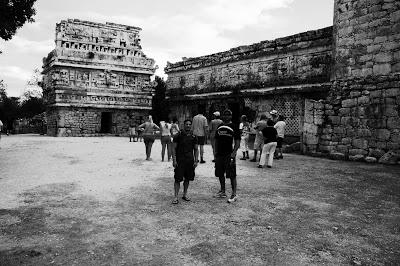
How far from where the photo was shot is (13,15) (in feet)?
32.7

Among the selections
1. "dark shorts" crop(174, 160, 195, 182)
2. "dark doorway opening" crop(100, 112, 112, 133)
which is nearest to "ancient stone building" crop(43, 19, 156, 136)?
"dark doorway opening" crop(100, 112, 112, 133)

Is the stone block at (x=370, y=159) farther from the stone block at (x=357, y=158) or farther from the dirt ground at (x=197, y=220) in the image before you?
the dirt ground at (x=197, y=220)

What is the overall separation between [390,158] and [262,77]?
8.44 meters

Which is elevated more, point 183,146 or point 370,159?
point 183,146

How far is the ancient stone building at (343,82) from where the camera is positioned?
1003 cm

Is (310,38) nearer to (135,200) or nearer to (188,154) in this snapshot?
(188,154)

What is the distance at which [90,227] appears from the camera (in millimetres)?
4406

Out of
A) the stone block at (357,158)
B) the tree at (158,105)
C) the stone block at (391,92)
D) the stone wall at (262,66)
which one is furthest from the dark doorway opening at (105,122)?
the stone block at (391,92)

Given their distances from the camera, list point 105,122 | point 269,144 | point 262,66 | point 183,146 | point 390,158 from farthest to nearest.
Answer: point 105,122, point 262,66, point 390,158, point 269,144, point 183,146

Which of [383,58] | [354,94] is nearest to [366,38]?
[383,58]

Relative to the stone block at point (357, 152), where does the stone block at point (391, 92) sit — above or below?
above

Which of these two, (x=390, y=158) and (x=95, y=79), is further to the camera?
(x=95, y=79)

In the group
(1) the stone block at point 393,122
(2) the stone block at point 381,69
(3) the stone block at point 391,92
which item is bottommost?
(1) the stone block at point 393,122

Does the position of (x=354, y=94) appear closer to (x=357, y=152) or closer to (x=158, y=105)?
(x=357, y=152)
